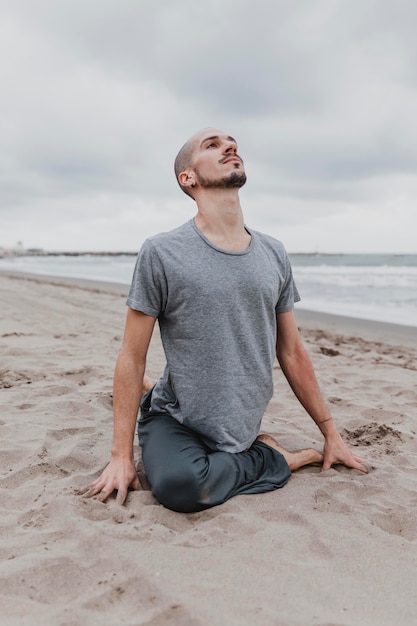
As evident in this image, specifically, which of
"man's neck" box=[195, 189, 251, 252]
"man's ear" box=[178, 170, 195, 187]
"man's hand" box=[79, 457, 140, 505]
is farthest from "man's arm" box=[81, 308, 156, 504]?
"man's ear" box=[178, 170, 195, 187]

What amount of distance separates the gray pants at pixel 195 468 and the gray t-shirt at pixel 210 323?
0.26ft

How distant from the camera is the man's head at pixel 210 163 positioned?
2744 millimetres

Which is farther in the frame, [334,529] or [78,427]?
[78,427]

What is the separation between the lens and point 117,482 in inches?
→ 104

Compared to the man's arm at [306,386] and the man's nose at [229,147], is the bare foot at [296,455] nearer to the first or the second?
the man's arm at [306,386]

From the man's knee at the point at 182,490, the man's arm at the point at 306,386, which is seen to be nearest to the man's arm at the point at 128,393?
the man's knee at the point at 182,490

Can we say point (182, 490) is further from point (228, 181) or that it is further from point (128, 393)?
point (228, 181)

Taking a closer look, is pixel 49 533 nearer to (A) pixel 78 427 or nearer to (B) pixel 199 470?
(B) pixel 199 470

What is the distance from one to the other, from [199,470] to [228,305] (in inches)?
30.9

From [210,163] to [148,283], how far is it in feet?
2.23

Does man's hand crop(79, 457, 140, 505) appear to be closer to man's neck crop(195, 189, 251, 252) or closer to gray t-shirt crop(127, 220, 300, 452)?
gray t-shirt crop(127, 220, 300, 452)

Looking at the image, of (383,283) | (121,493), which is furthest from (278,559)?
(383,283)

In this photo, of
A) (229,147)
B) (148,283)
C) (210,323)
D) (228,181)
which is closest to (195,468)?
(210,323)

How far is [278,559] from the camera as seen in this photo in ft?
6.87
